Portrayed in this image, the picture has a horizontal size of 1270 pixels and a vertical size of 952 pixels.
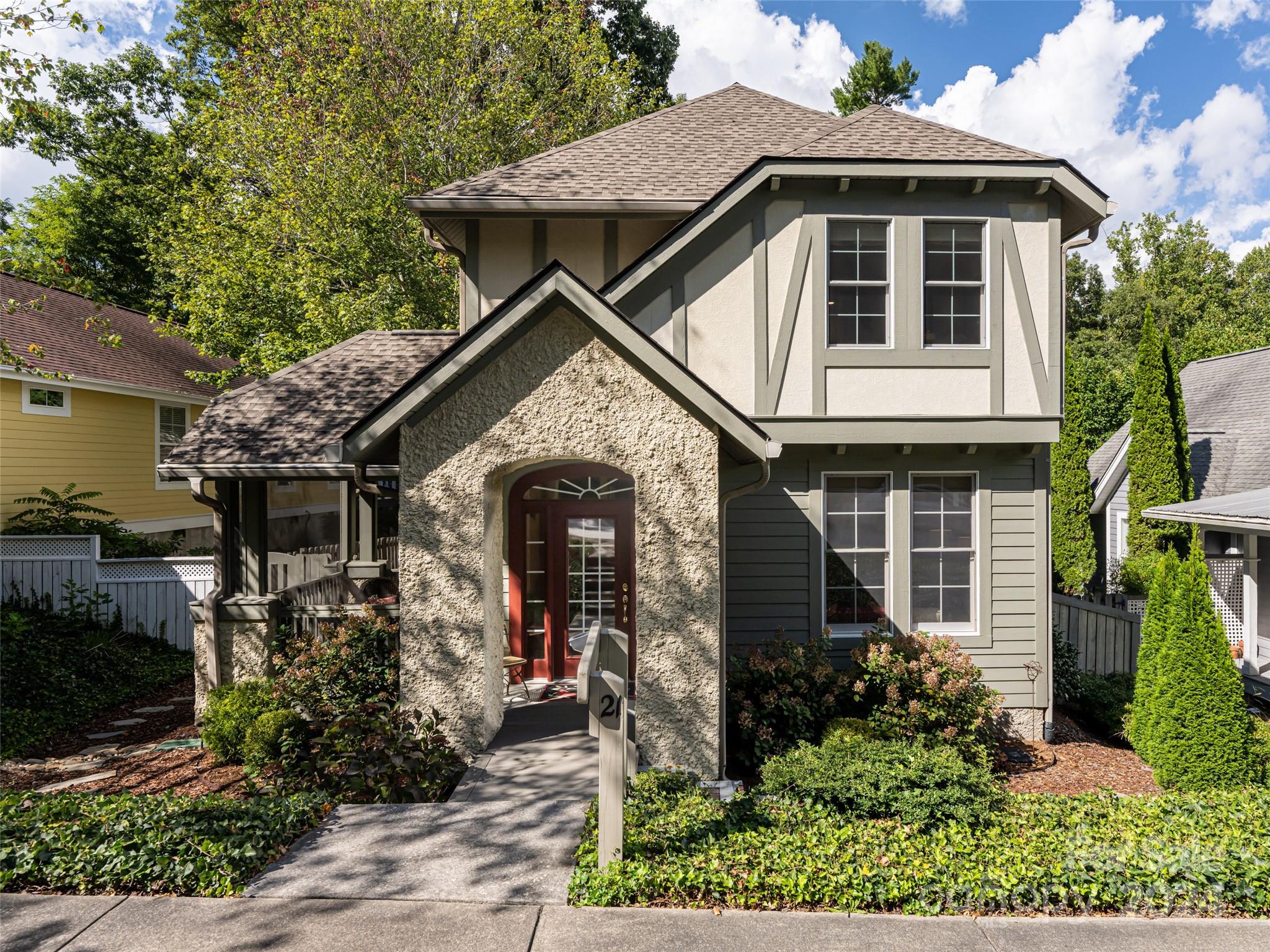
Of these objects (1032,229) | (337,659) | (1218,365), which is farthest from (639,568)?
(1218,365)

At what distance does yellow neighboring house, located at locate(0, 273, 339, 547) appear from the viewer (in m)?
14.5

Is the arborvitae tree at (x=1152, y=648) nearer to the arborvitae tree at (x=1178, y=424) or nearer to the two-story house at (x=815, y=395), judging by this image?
the two-story house at (x=815, y=395)

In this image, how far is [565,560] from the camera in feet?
32.6

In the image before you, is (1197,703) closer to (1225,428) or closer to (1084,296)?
Result: (1225,428)

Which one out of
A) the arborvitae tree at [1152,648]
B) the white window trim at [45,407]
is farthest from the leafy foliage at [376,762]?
the white window trim at [45,407]

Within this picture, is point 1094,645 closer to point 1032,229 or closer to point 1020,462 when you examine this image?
point 1020,462

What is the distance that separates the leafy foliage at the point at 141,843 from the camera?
205 inches

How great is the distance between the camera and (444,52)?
17.1 meters

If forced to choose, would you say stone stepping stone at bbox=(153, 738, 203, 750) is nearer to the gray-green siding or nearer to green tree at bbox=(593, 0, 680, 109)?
the gray-green siding

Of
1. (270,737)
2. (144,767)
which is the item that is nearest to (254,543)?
(144,767)

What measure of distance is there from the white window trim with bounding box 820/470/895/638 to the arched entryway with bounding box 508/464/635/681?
8.07 feet

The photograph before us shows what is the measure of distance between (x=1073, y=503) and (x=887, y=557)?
1231 centimetres

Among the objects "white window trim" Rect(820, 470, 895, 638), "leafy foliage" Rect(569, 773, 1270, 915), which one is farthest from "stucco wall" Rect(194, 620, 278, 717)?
"white window trim" Rect(820, 470, 895, 638)

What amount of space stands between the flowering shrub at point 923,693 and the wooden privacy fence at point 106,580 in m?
11.0
